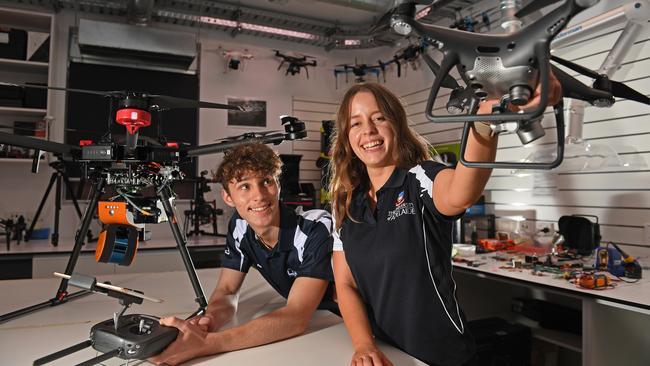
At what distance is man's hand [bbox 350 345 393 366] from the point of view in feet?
3.18

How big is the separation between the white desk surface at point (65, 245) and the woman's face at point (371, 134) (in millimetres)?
2106

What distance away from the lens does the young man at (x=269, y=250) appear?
1220mm

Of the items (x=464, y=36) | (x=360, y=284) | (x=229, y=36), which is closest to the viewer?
(x=464, y=36)

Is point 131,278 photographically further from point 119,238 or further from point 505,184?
point 505,184

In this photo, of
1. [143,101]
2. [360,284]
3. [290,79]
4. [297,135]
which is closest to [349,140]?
[297,135]

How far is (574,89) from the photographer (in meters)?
0.61

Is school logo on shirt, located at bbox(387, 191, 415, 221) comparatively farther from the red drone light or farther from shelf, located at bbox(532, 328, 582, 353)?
shelf, located at bbox(532, 328, 582, 353)

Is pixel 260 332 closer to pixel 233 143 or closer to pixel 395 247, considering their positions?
pixel 395 247

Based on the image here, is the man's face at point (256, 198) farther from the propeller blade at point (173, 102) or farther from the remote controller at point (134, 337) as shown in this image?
the remote controller at point (134, 337)

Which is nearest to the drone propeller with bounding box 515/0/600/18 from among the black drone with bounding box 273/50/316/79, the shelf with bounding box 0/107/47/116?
the shelf with bounding box 0/107/47/116

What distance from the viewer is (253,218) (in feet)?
4.77

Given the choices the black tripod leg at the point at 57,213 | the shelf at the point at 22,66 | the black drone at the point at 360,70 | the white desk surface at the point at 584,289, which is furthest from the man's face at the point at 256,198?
the black drone at the point at 360,70

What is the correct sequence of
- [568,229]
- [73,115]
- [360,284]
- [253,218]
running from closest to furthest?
[360,284], [253,218], [568,229], [73,115]

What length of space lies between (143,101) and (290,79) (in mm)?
3894
